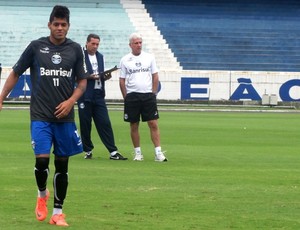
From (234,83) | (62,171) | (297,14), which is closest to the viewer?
(62,171)

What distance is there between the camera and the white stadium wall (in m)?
43.2

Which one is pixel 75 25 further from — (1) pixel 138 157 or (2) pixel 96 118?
(1) pixel 138 157

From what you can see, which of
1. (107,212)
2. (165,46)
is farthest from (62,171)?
(165,46)

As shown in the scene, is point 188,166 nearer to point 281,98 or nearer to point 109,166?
point 109,166

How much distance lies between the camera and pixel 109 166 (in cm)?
1432

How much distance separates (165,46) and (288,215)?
3869 cm

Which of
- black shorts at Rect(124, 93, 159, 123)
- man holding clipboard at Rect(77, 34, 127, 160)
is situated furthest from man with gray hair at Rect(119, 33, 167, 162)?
man holding clipboard at Rect(77, 34, 127, 160)

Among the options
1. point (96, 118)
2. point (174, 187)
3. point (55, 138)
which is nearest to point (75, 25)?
point (96, 118)

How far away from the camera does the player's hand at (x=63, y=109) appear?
8.80 metres

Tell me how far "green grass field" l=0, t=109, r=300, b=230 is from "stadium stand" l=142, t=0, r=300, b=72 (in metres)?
28.0

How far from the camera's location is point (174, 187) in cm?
1151

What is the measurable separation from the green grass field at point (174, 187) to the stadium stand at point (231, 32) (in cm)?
2798

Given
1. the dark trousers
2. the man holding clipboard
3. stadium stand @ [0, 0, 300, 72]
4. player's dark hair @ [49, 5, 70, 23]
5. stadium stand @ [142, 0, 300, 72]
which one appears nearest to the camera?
player's dark hair @ [49, 5, 70, 23]

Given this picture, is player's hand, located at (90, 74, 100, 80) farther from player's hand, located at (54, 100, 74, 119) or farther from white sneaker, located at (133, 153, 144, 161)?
player's hand, located at (54, 100, 74, 119)
